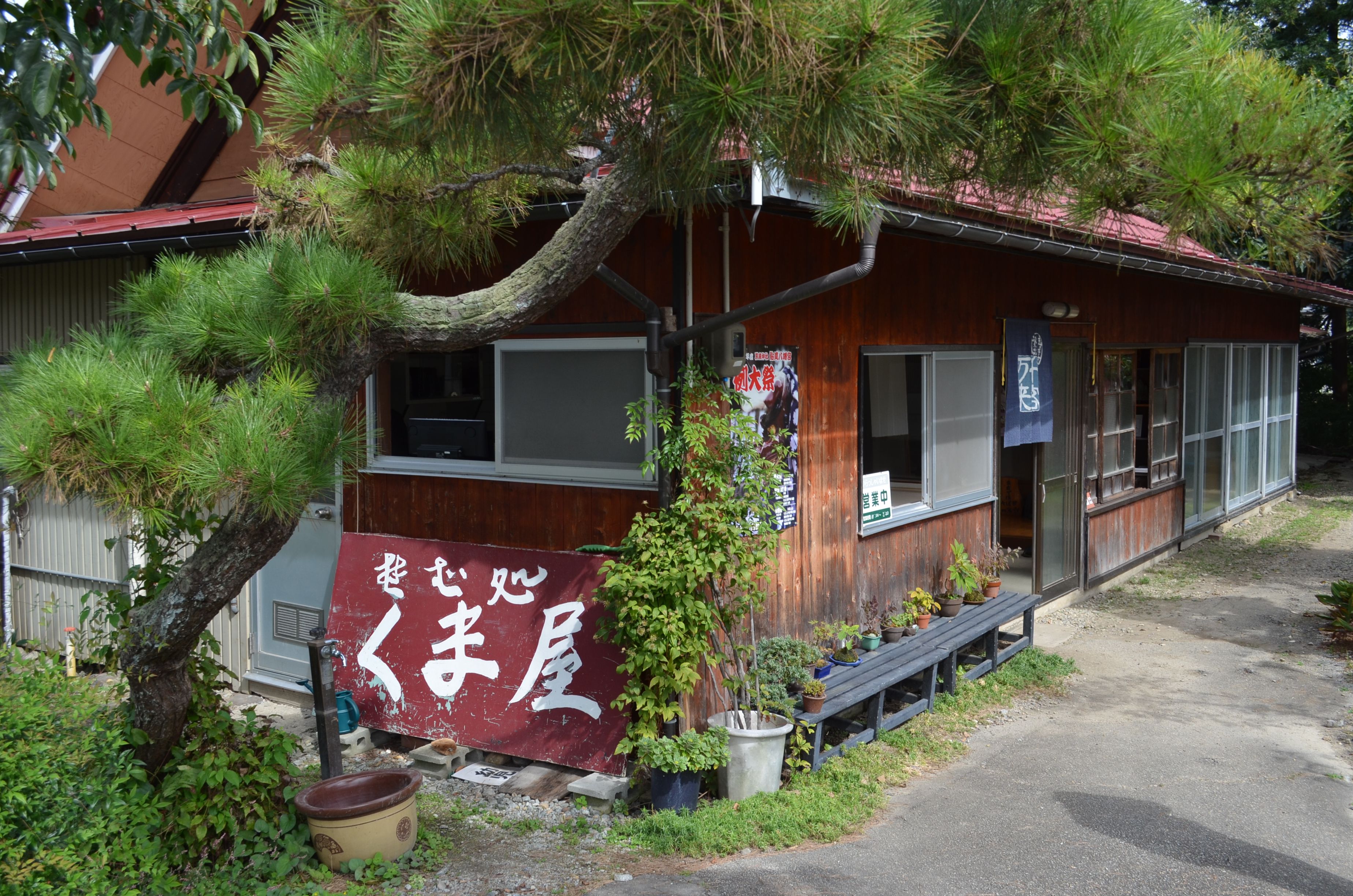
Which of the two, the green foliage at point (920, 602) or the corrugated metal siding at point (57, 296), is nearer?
the green foliage at point (920, 602)

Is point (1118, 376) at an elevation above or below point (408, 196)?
below

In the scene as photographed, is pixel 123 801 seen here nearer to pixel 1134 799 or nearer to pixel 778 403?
pixel 778 403

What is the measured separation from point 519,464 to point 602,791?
182 cm

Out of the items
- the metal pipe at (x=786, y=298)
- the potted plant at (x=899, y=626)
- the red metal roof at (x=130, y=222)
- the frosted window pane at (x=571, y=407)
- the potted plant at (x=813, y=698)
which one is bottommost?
the potted plant at (x=813, y=698)

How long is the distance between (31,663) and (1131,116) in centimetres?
477

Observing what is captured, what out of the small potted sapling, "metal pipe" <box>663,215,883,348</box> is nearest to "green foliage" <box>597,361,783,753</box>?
"metal pipe" <box>663,215,883,348</box>

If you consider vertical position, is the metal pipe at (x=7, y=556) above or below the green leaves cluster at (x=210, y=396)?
below

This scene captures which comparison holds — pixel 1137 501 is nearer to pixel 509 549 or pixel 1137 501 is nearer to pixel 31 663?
pixel 509 549

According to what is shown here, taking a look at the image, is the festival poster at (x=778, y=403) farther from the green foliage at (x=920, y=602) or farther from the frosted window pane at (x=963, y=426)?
the frosted window pane at (x=963, y=426)

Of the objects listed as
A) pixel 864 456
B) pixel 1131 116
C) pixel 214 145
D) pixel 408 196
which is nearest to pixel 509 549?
pixel 408 196

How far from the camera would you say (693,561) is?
475cm

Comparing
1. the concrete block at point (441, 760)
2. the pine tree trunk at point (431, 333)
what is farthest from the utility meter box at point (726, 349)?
the concrete block at point (441, 760)

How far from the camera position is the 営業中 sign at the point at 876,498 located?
20.9 ft

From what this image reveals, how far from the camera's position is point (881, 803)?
4965 millimetres
